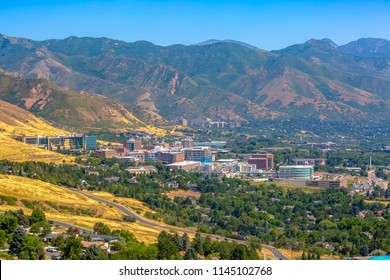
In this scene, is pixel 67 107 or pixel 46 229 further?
pixel 67 107

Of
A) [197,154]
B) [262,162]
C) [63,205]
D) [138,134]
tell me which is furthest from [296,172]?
[138,134]

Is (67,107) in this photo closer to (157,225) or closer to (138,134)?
(138,134)

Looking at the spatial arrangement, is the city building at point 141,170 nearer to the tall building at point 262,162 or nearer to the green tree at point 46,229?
the tall building at point 262,162

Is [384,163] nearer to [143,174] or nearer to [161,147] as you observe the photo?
[161,147]

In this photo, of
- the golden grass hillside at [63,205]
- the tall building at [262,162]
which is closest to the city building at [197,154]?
the tall building at [262,162]

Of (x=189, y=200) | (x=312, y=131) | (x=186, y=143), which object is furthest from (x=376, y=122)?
(x=189, y=200)

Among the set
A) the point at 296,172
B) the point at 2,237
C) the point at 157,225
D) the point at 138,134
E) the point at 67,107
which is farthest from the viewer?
the point at 67,107

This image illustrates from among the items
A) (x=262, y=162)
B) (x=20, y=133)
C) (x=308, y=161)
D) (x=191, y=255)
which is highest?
(x=20, y=133)
